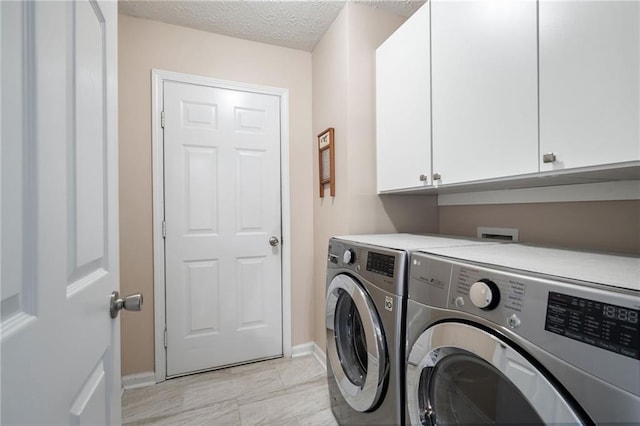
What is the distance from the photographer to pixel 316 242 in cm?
232

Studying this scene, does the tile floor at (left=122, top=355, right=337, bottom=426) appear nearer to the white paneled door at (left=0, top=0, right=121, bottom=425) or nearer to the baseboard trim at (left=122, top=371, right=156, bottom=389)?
the baseboard trim at (left=122, top=371, right=156, bottom=389)

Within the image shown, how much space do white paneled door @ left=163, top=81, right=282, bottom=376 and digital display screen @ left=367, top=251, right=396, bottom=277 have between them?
A: 3.95 feet

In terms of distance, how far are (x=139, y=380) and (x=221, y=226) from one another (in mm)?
1131

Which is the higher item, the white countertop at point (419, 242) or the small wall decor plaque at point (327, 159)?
the small wall decor plaque at point (327, 159)

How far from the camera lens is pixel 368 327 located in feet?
3.76

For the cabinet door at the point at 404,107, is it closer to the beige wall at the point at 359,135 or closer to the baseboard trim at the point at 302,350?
the beige wall at the point at 359,135

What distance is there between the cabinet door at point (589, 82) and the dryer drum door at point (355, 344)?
82 cm

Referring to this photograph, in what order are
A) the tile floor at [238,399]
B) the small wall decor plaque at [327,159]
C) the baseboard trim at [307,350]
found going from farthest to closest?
1. the baseboard trim at [307,350]
2. the small wall decor plaque at [327,159]
3. the tile floor at [238,399]

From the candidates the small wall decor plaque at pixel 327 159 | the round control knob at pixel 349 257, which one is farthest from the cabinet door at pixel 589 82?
the small wall decor plaque at pixel 327 159

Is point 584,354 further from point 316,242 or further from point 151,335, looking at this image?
point 151,335

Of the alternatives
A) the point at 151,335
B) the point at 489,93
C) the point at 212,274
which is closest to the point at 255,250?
the point at 212,274

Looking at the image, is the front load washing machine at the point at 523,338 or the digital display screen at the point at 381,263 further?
the digital display screen at the point at 381,263

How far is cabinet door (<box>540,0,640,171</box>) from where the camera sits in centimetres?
75

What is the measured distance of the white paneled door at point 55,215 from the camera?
39cm
